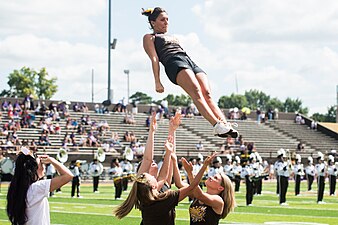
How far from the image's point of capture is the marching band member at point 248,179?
20000 millimetres

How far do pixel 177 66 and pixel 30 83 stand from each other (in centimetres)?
6780

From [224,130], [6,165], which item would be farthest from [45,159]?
[6,165]

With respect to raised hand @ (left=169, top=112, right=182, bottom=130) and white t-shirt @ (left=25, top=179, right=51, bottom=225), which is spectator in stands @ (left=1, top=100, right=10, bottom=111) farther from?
white t-shirt @ (left=25, top=179, right=51, bottom=225)

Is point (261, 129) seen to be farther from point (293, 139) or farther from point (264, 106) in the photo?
point (264, 106)

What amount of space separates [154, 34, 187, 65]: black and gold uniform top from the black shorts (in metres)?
0.05

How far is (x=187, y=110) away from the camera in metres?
45.2

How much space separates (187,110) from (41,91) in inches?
1210

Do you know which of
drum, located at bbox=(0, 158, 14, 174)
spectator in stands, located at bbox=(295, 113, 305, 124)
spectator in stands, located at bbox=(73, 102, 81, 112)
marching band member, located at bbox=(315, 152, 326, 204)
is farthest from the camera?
spectator in stands, located at bbox=(295, 113, 305, 124)

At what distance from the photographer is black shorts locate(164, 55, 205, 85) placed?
5879mm

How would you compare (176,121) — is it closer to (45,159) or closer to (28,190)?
(45,159)

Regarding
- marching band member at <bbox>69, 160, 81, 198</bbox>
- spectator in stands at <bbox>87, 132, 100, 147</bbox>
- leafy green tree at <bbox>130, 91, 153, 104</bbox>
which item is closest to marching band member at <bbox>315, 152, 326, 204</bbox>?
marching band member at <bbox>69, 160, 81, 198</bbox>

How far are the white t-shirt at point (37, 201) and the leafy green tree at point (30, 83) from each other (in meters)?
66.1

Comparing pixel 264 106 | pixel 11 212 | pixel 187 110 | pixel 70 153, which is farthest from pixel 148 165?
pixel 264 106

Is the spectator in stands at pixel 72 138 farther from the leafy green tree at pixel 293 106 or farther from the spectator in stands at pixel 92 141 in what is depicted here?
the leafy green tree at pixel 293 106
